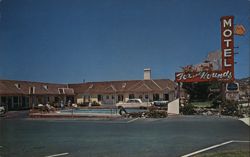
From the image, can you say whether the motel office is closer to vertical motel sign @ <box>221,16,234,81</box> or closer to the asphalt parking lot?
the asphalt parking lot

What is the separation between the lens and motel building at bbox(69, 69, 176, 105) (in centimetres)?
431

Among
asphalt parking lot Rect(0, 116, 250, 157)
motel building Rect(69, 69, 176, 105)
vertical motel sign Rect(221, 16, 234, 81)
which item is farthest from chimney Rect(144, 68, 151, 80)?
vertical motel sign Rect(221, 16, 234, 81)

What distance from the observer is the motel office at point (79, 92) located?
4.12 meters

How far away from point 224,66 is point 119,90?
60.6 inches

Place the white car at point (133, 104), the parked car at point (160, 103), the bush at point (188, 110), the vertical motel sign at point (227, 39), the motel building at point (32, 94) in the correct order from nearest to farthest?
the motel building at point (32, 94) → the vertical motel sign at point (227, 39) → the white car at point (133, 104) → the parked car at point (160, 103) → the bush at point (188, 110)

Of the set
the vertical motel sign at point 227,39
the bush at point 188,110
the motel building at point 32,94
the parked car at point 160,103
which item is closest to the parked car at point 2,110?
the motel building at point 32,94

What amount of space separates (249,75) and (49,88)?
2.75 metres

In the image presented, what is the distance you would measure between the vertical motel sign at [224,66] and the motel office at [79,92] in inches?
10.1

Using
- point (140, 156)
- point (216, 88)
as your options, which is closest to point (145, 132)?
point (140, 156)

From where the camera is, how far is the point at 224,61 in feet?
15.2

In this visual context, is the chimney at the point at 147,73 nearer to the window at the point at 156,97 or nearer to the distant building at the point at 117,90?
the distant building at the point at 117,90

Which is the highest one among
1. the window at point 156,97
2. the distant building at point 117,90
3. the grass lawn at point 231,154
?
the distant building at point 117,90

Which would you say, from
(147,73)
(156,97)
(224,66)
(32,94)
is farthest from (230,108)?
(32,94)

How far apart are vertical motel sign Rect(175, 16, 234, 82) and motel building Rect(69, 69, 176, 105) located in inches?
10.1
